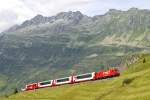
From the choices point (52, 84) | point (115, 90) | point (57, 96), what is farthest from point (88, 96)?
point (52, 84)

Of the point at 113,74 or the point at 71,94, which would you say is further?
the point at 113,74

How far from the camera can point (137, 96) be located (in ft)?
297

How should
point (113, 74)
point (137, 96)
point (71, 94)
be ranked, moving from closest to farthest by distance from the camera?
point (137, 96), point (71, 94), point (113, 74)

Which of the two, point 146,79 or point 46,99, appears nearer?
point 146,79

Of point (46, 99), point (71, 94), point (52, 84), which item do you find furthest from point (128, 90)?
point (52, 84)

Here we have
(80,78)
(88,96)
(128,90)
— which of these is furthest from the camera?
(80,78)

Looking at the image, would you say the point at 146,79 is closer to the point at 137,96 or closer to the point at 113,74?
the point at 137,96

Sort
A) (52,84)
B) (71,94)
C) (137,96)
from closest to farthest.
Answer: (137,96) < (71,94) < (52,84)

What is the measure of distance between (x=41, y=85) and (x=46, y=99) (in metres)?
67.5

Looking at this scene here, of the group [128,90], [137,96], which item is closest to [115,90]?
[128,90]

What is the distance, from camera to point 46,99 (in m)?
122

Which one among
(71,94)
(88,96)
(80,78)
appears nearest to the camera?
(88,96)

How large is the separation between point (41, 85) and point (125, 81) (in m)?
85.1

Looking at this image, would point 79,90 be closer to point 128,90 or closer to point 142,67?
point 128,90
